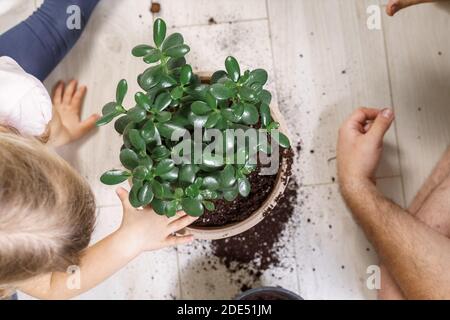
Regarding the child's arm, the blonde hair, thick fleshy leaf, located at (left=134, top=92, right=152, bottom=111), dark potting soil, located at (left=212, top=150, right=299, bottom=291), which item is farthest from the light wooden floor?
thick fleshy leaf, located at (left=134, top=92, right=152, bottom=111)

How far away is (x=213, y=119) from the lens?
69 centimetres

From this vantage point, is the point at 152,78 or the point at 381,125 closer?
the point at 152,78

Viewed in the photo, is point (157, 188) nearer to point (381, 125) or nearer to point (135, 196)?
point (135, 196)

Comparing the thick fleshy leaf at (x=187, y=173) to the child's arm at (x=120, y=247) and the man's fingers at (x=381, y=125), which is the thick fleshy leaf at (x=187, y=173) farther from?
the man's fingers at (x=381, y=125)

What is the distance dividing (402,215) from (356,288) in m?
0.21

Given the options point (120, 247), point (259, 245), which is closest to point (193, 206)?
point (120, 247)

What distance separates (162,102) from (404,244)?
Result: 568 millimetres

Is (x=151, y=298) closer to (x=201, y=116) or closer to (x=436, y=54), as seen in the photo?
(x=201, y=116)

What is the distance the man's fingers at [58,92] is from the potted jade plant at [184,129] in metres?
0.44

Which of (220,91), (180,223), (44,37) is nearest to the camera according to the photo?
(220,91)

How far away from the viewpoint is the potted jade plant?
2.29ft

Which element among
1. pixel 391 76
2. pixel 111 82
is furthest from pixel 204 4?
pixel 391 76

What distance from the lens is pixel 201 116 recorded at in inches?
27.8

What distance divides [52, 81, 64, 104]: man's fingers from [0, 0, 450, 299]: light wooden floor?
59 millimetres
